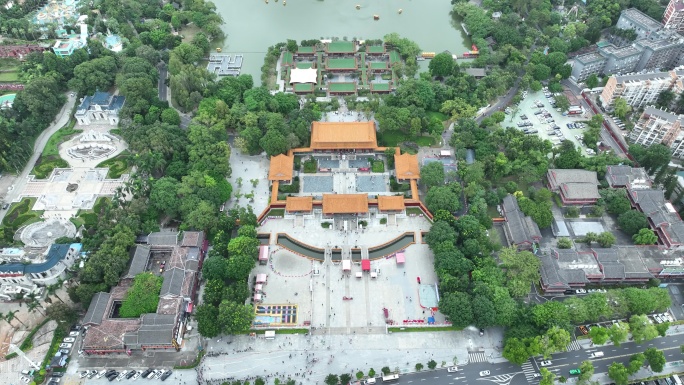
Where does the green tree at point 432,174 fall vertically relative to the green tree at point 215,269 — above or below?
above

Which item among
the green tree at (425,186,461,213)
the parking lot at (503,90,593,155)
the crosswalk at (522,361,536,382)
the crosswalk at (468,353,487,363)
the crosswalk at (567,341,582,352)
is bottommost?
the crosswalk at (522,361,536,382)

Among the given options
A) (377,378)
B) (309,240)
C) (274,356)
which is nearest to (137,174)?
(309,240)

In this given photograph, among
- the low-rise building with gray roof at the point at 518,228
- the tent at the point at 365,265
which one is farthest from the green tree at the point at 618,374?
the tent at the point at 365,265

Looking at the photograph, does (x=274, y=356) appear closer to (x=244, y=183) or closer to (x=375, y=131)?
(x=244, y=183)

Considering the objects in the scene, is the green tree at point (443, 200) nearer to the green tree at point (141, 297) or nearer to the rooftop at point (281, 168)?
the rooftop at point (281, 168)

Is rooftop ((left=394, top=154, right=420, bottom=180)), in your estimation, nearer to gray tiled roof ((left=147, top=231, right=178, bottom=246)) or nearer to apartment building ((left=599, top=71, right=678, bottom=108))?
gray tiled roof ((left=147, top=231, right=178, bottom=246))

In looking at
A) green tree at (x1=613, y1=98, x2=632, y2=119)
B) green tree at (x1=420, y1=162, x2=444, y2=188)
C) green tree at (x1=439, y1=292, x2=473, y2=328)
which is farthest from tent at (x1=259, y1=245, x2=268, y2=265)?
green tree at (x1=613, y1=98, x2=632, y2=119)

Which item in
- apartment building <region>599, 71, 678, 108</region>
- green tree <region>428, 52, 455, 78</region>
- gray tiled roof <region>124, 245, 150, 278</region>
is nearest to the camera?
gray tiled roof <region>124, 245, 150, 278</region>
